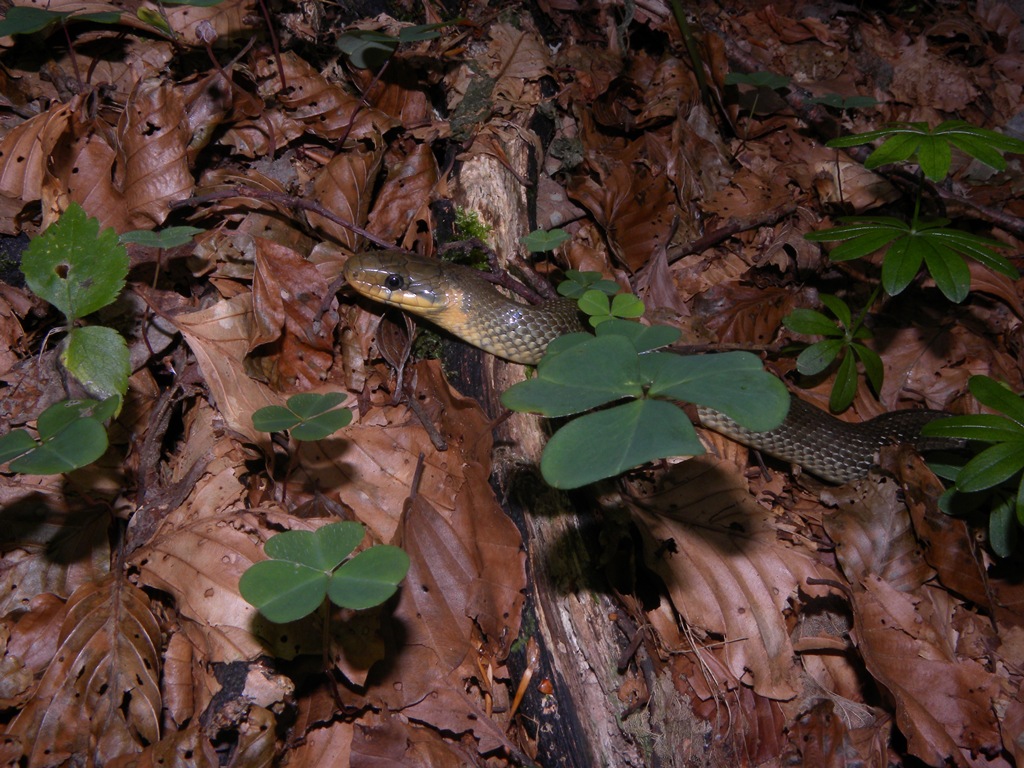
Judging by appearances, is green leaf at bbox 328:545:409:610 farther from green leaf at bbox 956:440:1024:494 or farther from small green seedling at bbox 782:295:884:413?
small green seedling at bbox 782:295:884:413

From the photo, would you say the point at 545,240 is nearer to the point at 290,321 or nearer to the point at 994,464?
the point at 290,321

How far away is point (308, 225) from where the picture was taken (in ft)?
12.8

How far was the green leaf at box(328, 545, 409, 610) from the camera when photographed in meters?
2.11

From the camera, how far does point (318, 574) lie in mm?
2260

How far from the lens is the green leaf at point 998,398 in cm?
317

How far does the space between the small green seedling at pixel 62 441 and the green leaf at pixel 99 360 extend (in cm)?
20

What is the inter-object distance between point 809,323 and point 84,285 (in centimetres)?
393

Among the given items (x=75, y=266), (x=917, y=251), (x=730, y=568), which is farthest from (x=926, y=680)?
(x=75, y=266)

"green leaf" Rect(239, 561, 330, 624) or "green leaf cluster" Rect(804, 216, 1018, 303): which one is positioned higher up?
"green leaf cluster" Rect(804, 216, 1018, 303)

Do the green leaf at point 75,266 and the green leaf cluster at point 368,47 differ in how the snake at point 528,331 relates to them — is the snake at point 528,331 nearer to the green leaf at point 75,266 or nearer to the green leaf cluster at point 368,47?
the green leaf at point 75,266

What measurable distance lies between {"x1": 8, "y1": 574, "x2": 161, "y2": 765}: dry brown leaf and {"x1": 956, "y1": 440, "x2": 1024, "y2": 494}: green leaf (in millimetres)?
3699

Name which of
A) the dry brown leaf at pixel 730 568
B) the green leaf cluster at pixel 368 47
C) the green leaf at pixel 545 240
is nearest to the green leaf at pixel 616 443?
the dry brown leaf at pixel 730 568

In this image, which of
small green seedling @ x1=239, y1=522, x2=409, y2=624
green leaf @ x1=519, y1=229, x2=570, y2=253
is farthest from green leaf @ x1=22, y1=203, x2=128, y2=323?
green leaf @ x1=519, y1=229, x2=570, y2=253

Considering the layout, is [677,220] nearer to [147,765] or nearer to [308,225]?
[308,225]
